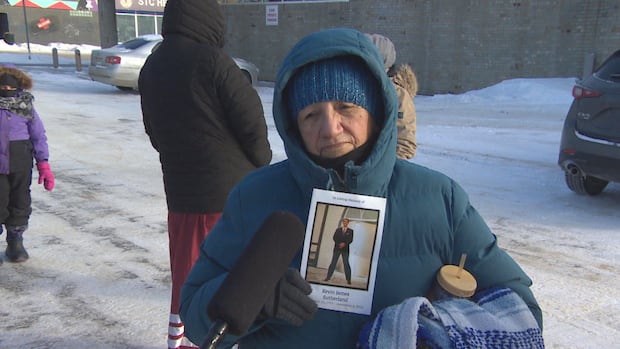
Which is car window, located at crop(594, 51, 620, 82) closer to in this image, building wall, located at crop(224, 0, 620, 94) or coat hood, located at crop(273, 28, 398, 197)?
coat hood, located at crop(273, 28, 398, 197)

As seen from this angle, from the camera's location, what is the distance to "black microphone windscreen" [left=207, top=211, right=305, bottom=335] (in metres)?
0.96

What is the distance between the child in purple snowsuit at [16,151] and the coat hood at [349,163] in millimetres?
3556

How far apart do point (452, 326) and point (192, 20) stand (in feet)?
6.67

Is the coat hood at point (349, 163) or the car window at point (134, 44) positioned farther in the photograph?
the car window at point (134, 44)

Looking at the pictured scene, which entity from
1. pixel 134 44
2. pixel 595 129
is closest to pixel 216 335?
pixel 595 129

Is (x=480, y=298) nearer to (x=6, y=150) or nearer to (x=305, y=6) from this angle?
(x=6, y=150)

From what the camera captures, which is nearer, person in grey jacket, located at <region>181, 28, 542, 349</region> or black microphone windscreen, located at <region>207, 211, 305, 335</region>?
black microphone windscreen, located at <region>207, 211, 305, 335</region>

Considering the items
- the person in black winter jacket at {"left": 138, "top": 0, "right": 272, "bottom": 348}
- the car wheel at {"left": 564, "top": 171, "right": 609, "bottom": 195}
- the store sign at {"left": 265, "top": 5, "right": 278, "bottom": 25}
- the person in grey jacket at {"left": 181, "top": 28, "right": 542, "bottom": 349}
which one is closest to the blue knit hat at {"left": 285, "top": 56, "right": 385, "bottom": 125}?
the person in grey jacket at {"left": 181, "top": 28, "right": 542, "bottom": 349}

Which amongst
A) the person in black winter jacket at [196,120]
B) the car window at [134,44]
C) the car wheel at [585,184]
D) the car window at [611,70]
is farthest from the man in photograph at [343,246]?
the car window at [134,44]

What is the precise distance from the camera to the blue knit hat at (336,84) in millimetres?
1410

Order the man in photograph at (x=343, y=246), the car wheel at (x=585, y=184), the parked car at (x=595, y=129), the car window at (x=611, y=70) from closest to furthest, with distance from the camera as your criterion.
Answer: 1. the man in photograph at (x=343, y=246)
2. the parked car at (x=595, y=129)
3. the car window at (x=611, y=70)
4. the car wheel at (x=585, y=184)

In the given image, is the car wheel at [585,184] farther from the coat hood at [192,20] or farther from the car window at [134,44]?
the car window at [134,44]

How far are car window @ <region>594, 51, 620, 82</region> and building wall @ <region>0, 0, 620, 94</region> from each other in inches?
418

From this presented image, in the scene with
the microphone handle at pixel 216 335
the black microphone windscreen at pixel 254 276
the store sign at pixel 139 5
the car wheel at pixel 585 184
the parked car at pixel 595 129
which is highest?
the store sign at pixel 139 5
